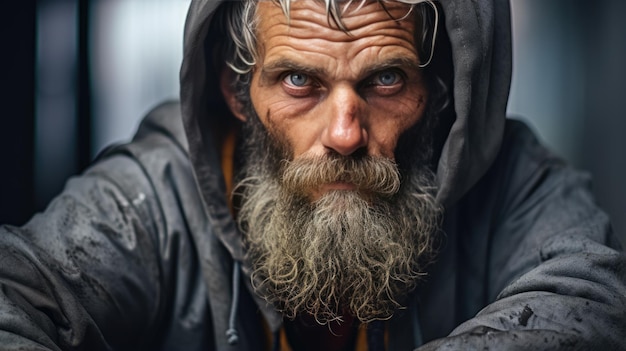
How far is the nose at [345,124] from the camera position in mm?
1999

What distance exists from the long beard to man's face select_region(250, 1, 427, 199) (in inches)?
1.5

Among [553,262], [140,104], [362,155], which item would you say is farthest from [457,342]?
[140,104]

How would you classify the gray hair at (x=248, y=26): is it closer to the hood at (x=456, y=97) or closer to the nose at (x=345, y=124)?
the hood at (x=456, y=97)

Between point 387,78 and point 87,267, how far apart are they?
82 cm

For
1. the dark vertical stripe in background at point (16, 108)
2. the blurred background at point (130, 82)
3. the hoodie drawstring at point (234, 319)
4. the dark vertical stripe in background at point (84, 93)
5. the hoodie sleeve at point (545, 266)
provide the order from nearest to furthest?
the hoodie sleeve at point (545, 266)
the hoodie drawstring at point (234, 319)
the dark vertical stripe in background at point (16, 108)
the blurred background at point (130, 82)
the dark vertical stripe in background at point (84, 93)

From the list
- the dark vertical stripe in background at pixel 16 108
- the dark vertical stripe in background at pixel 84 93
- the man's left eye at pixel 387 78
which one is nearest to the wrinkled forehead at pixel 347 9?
the man's left eye at pixel 387 78

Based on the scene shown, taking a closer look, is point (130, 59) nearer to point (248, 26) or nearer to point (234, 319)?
point (248, 26)

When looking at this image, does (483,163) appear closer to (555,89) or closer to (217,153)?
(217,153)

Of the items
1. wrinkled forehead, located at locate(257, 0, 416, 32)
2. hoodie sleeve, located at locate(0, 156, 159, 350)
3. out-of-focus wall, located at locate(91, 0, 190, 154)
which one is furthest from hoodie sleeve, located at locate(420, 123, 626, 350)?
out-of-focus wall, located at locate(91, 0, 190, 154)

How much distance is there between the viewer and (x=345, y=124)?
2.01 meters

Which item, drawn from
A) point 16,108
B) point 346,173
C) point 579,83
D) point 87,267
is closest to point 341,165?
point 346,173

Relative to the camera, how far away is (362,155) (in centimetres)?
206

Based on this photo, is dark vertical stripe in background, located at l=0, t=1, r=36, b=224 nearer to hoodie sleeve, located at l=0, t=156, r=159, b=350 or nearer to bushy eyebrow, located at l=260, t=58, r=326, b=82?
hoodie sleeve, located at l=0, t=156, r=159, b=350

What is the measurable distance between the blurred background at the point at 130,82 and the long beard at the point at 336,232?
0.86 meters
